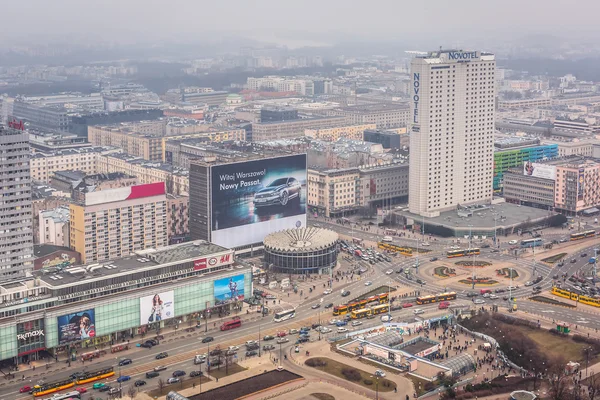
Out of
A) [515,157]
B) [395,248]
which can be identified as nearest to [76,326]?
[395,248]

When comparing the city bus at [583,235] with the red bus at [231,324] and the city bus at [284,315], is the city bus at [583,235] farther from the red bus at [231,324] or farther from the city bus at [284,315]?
the red bus at [231,324]

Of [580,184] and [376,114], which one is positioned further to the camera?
[376,114]

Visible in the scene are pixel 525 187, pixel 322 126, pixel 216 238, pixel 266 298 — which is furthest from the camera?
pixel 322 126

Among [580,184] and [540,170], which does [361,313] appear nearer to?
[580,184]

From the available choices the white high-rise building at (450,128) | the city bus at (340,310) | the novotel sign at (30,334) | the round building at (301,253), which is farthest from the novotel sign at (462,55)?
the novotel sign at (30,334)

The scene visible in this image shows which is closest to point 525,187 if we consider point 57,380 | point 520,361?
point 520,361

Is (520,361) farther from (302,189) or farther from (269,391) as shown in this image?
(302,189)

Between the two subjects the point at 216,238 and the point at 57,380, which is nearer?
the point at 57,380
